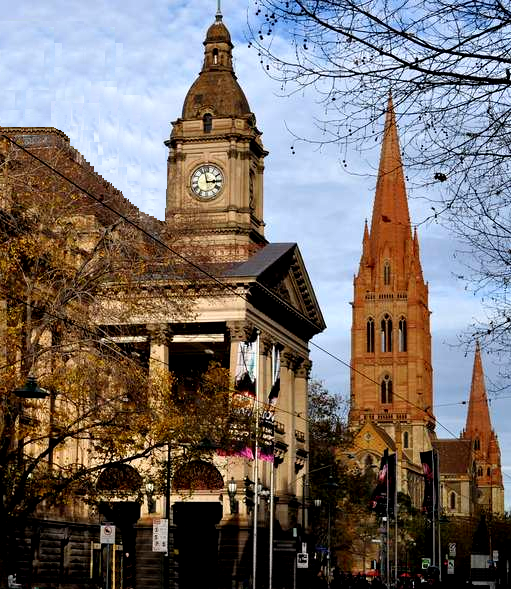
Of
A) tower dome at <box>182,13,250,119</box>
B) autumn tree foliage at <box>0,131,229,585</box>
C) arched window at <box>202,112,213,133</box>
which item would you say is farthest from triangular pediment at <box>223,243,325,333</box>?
autumn tree foliage at <box>0,131,229,585</box>

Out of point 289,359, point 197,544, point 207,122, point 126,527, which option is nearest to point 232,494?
point 126,527

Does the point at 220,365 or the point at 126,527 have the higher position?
the point at 220,365

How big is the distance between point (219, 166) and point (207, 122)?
4417 mm

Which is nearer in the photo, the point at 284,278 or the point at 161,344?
the point at 161,344

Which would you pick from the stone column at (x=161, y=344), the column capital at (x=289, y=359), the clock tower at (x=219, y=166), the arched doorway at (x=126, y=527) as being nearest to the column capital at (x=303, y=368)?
the column capital at (x=289, y=359)

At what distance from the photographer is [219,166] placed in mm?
95188

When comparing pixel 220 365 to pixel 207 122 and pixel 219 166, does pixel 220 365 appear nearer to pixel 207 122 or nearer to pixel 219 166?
pixel 219 166

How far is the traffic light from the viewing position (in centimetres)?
6294

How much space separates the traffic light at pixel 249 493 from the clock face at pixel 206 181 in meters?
34.9

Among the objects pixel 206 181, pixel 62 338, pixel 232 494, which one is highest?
pixel 206 181

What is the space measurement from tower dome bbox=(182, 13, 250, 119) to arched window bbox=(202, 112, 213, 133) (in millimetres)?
312

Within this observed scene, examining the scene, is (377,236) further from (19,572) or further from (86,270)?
(86,270)

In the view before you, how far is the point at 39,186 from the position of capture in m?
35.5

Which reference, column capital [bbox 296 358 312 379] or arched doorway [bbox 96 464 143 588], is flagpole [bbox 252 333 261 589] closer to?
arched doorway [bbox 96 464 143 588]
